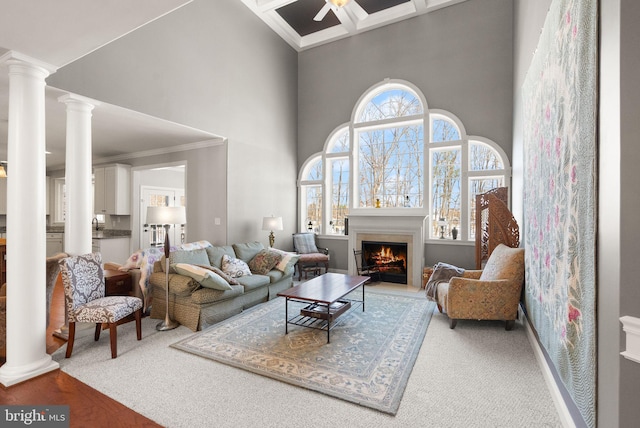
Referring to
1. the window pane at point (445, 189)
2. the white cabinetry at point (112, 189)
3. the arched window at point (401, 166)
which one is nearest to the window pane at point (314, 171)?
the arched window at point (401, 166)

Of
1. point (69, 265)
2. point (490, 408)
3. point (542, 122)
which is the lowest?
point (490, 408)

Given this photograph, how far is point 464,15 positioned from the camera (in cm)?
580

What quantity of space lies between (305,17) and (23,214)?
6030 mm

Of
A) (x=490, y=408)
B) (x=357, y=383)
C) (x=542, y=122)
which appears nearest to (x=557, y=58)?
(x=542, y=122)

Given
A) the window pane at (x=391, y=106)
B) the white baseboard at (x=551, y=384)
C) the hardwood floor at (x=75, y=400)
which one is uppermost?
the window pane at (x=391, y=106)

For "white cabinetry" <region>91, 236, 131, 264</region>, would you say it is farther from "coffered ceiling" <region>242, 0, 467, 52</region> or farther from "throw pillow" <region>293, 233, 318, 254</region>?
"coffered ceiling" <region>242, 0, 467, 52</region>

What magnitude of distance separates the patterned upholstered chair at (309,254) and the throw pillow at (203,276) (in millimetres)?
2605

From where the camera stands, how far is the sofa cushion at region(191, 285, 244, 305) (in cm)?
360

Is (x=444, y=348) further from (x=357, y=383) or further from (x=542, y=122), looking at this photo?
(x=542, y=122)

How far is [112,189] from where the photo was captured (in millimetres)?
6500

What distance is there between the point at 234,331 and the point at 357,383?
164cm

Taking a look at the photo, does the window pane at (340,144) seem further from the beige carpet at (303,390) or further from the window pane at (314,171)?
the beige carpet at (303,390)

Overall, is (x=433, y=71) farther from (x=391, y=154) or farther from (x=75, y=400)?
(x=75, y=400)

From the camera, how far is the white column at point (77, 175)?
11.3 ft
